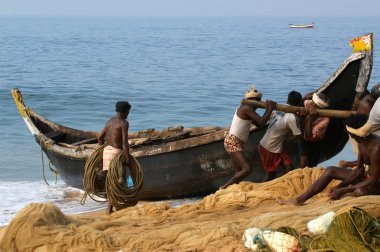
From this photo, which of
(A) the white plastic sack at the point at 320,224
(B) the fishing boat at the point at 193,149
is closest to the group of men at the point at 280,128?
(B) the fishing boat at the point at 193,149

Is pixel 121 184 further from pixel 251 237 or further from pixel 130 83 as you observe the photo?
pixel 130 83

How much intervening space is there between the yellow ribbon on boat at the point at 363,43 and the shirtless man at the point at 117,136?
3.10m

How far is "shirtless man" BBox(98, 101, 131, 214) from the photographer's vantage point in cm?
1009

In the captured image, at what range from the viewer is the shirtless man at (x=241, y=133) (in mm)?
10078

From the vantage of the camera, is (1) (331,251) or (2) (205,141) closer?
(1) (331,251)

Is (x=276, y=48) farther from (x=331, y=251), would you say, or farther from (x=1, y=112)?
(x=331, y=251)

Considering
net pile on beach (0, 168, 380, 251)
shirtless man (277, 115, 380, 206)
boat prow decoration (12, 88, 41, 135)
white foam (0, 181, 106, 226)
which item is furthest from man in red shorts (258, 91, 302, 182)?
boat prow decoration (12, 88, 41, 135)

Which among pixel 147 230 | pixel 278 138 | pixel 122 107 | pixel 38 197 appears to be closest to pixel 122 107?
pixel 122 107

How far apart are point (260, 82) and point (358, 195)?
27.3 metres

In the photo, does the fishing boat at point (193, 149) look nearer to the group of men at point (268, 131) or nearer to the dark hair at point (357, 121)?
the group of men at point (268, 131)

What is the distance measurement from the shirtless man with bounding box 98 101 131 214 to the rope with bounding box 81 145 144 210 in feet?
0.39

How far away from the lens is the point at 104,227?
7.15 metres

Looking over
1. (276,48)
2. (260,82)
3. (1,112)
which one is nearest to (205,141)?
(1,112)

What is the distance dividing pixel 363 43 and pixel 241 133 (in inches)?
79.6
